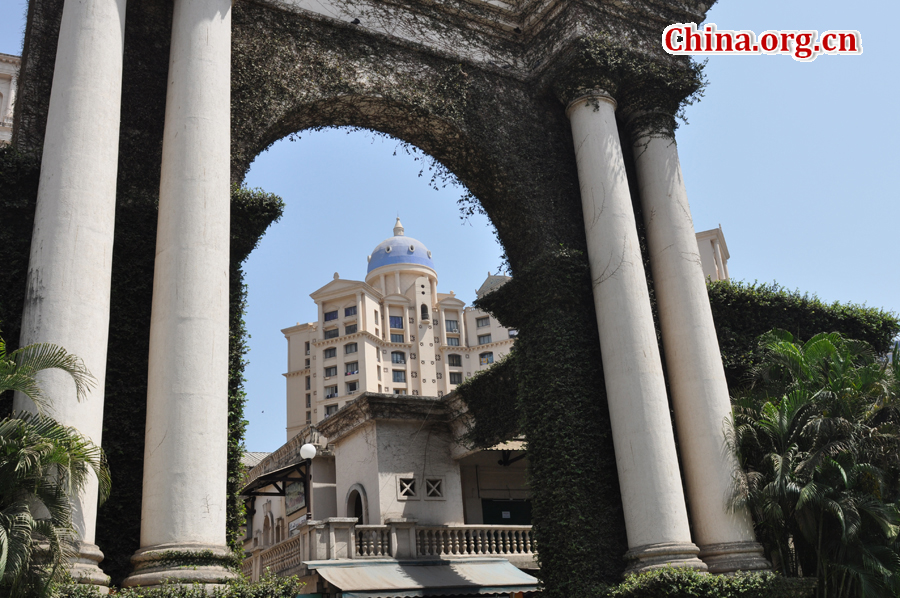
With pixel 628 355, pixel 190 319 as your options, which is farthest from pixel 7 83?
pixel 628 355

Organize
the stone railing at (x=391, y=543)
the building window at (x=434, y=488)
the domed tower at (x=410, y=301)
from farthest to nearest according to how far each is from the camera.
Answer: the domed tower at (x=410, y=301) → the building window at (x=434, y=488) → the stone railing at (x=391, y=543)

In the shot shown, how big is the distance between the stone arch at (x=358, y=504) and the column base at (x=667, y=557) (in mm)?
9732

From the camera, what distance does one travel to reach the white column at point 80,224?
385 inches

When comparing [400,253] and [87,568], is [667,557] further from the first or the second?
[400,253]

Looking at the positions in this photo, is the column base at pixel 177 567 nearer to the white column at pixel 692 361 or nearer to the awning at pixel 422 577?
the awning at pixel 422 577

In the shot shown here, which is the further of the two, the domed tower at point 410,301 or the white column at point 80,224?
the domed tower at point 410,301

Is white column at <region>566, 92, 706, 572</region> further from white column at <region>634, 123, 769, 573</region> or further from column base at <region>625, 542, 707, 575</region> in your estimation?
white column at <region>634, 123, 769, 573</region>

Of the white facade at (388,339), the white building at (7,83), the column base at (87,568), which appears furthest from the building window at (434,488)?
the white facade at (388,339)

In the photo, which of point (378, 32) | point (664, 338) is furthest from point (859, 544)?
point (378, 32)

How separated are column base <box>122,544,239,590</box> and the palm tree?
3.96 ft

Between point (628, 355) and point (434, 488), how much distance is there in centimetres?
933

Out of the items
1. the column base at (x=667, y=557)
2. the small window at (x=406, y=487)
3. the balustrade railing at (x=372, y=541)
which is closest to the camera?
the column base at (x=667, y=557)

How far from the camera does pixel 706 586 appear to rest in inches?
496

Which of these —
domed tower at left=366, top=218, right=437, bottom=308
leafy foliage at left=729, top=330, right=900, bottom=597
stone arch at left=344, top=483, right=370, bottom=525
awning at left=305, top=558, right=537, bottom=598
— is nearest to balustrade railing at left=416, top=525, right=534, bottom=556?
awning at left=305, top=558, right=537, bottom=598
